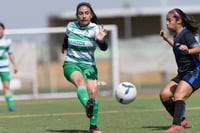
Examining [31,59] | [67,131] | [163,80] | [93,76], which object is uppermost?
[93,76]

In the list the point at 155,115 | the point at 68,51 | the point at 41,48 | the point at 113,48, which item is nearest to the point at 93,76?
the point at 68,51

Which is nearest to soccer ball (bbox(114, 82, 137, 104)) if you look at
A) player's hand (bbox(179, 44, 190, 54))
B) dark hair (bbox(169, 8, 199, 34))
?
dark hair (bbox(169, 8, 199, 34))

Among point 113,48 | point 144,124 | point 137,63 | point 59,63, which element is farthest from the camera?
point 137,63

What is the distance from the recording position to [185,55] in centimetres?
1068

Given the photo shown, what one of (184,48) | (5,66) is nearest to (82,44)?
(184,48)

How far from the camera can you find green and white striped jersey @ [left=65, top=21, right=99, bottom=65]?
1062 centimetres

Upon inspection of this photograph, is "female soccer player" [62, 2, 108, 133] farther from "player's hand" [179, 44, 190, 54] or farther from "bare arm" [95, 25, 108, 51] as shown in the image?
"player's hand" [179, 44, 190, 54]

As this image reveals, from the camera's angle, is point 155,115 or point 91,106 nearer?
point 91,106

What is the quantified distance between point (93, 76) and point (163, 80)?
66.4 feet

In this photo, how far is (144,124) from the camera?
11859mm

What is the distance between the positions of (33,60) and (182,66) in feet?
51.2

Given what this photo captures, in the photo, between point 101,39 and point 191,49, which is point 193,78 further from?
point 101,39

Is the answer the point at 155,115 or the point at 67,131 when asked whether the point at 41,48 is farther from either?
the point at 67,131

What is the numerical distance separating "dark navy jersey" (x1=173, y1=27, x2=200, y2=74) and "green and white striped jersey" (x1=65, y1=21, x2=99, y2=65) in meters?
1.25
